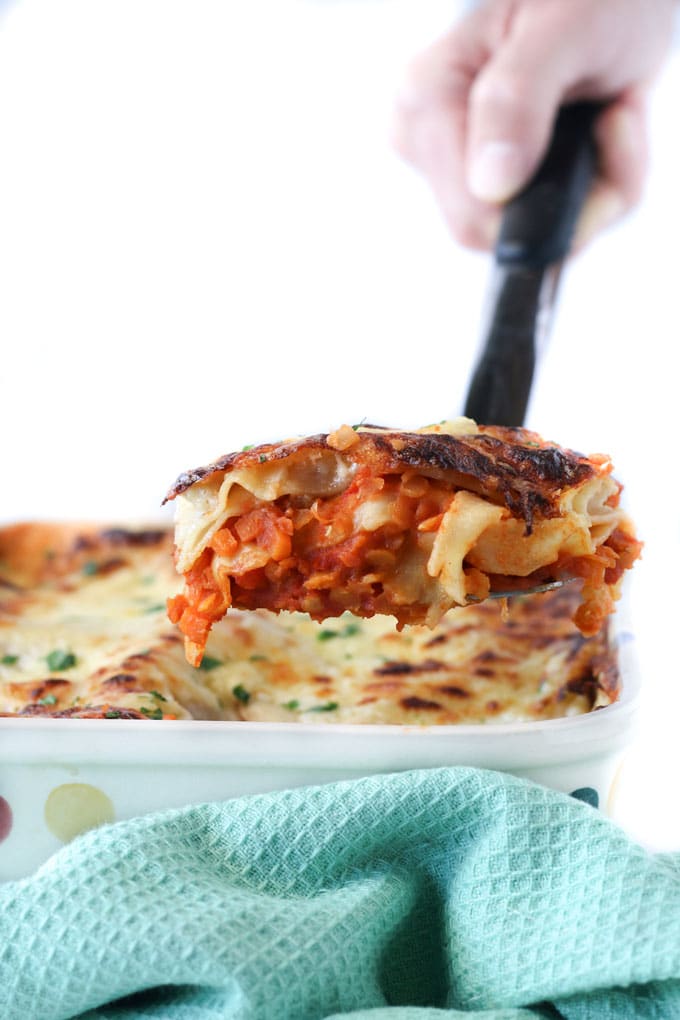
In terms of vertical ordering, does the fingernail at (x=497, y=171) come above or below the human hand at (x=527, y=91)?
below

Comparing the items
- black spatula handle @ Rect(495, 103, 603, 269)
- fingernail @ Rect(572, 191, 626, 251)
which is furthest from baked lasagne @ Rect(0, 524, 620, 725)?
fingernail @ Rect(572, 191, 626, 251)

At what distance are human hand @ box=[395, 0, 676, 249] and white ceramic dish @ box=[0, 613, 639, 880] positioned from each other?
1853mm

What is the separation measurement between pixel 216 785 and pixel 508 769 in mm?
455

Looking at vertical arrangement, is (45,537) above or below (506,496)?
below

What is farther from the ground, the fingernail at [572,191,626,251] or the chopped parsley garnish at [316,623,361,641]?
the fingernail at [572,191,626,251]

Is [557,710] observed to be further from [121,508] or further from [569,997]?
[121,508]

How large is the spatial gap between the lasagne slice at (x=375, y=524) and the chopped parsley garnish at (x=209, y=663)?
20.1 inches

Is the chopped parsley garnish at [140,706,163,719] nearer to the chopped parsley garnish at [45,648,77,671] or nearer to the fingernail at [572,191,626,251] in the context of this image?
the chopped parsley garnish at [45,648,77,671]

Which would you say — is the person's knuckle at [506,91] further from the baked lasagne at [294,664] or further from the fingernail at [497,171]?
the baked lasagne at [294,664]

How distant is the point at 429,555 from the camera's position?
1.66 m

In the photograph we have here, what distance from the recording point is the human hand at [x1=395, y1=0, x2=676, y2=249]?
10.7ft

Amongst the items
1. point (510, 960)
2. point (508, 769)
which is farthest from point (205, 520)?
point (510, 960)

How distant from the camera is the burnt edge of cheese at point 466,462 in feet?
5.19

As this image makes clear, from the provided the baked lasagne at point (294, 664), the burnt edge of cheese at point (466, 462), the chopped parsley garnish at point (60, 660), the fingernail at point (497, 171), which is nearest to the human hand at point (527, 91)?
the fingernail at point (497, 171)
